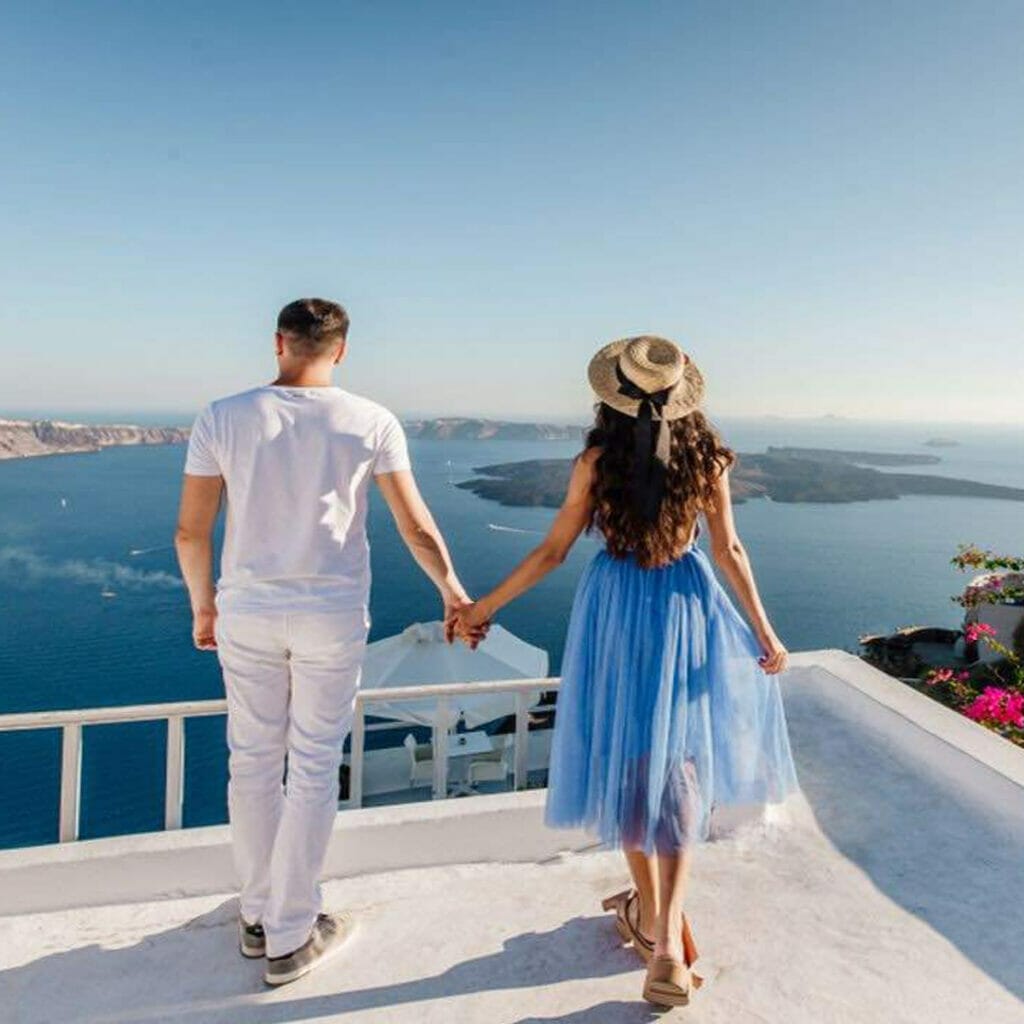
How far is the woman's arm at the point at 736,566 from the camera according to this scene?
58.5 inches

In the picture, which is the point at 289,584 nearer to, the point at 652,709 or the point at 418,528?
the point at 418,528

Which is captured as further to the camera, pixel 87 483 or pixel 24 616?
pixel 87 483

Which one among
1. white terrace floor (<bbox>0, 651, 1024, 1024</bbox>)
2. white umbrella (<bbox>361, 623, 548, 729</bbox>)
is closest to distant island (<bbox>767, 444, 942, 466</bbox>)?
white umbrella (<bbox>361, 623, 548, 729</bbox>)

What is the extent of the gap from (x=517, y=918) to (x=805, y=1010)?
627 millimetres

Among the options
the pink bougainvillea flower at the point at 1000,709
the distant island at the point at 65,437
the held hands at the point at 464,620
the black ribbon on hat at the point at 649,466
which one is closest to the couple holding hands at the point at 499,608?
the black ribbon on hat at the point at 649,466

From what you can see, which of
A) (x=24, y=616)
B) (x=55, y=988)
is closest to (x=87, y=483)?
(x=24, y=616)

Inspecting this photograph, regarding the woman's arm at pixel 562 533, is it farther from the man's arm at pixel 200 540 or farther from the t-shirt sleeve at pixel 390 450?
the man's arm at pixel 200 540

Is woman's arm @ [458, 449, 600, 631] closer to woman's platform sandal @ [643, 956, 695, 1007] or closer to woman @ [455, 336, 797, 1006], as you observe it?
woman @ [455, 336, 797, 1006]

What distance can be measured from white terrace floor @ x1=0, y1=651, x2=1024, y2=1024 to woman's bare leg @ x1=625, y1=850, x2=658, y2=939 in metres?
0.12

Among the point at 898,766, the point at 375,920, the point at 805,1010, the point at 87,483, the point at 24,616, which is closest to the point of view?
the point at 805,1010

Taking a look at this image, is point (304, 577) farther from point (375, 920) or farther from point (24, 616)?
point (24, 616)

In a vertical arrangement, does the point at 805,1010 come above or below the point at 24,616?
above

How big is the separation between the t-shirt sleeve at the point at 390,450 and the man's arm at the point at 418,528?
0.01m

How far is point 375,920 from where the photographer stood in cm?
165
